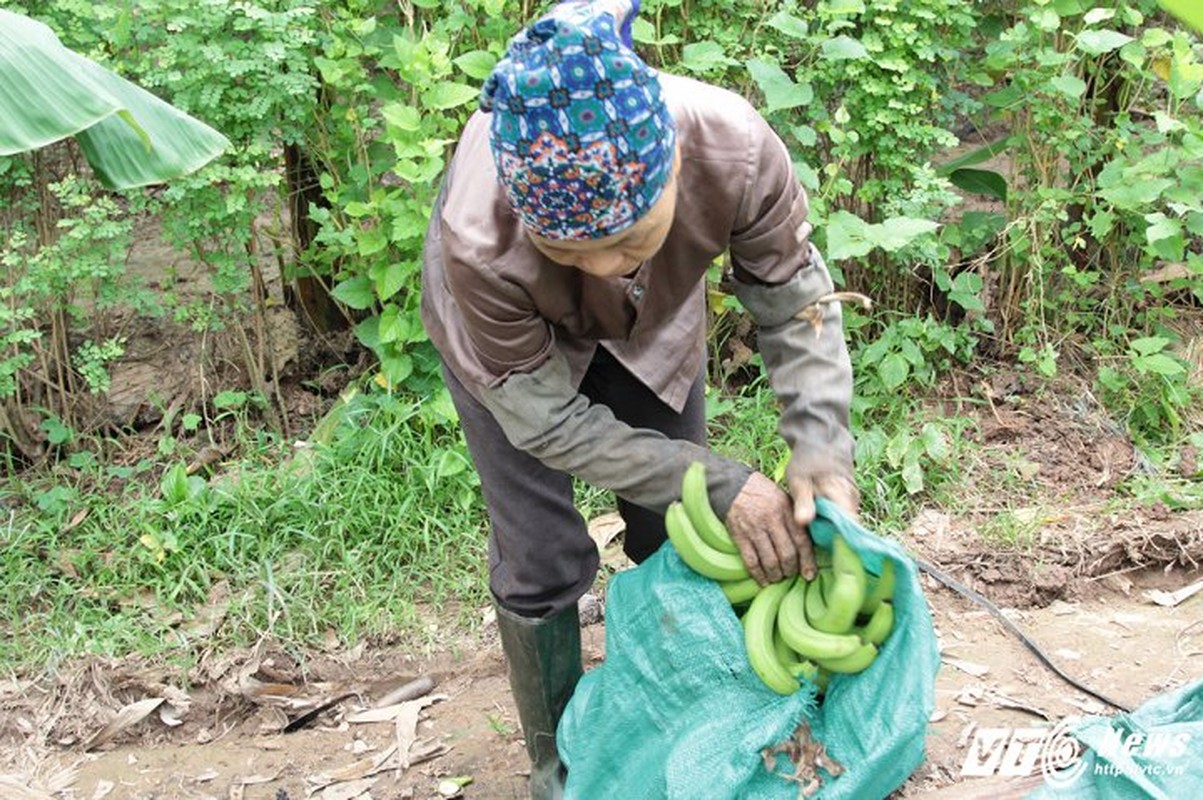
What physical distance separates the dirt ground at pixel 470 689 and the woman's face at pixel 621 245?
5.25ft

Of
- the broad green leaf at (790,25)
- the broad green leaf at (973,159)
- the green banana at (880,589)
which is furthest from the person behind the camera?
the broad green leaf at (973,159)

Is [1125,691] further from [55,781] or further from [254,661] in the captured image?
[55,781]

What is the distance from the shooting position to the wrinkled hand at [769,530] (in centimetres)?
241

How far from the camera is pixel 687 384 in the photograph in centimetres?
292

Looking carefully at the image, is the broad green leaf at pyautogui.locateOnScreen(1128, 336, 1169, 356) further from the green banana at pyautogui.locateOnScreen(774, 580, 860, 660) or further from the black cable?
the green banana at pyautogui.locateOnScreen(774, 580, 860, 660)

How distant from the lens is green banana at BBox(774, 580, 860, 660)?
2350 millimetres

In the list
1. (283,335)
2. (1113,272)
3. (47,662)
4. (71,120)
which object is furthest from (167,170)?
(1113,272)

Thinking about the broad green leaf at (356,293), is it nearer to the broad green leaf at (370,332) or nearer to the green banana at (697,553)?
the broad green leaf at (370,332)

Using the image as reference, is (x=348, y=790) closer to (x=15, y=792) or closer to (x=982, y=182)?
(x=15, y=792)

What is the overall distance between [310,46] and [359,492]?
1.50 metres

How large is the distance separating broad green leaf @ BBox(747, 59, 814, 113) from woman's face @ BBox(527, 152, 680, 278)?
2.01 meters

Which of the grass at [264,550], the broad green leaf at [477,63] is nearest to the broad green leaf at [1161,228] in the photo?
the broad green leaf at [477,63]

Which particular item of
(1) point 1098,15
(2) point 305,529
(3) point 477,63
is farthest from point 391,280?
(1) point 1098,15

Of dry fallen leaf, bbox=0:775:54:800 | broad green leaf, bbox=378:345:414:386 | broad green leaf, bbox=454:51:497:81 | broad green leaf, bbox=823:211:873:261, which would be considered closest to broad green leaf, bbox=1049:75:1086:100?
broad green leaf, bbox=823:211:873:261
